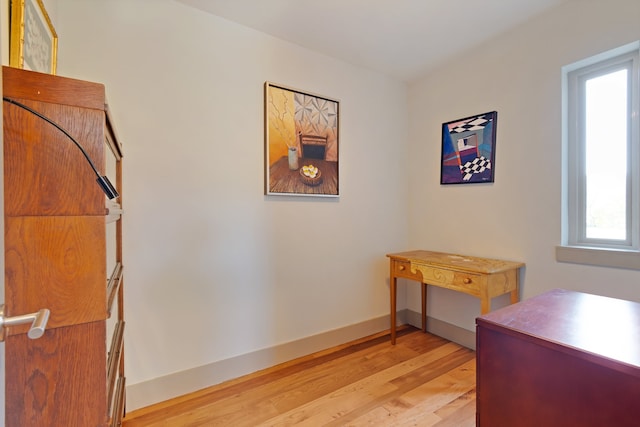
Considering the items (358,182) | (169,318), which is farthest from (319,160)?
(169,318)

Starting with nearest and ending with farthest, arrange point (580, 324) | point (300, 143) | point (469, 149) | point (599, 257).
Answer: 1. point (580, 324)
2. point (599, 257)
3. point (300, 143)
4. point (469, 149)

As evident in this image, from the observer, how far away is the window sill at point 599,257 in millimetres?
1600

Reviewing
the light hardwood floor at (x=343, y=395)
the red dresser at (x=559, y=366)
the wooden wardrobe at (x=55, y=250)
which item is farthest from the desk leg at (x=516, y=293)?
the wooden wardrobe at (x=55, y=250)

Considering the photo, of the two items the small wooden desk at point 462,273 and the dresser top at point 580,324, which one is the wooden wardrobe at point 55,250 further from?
the small wooden desk at point 462,273

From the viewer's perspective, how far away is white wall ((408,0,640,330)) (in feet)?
5.68

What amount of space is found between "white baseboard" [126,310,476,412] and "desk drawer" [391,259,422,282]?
0.55 m

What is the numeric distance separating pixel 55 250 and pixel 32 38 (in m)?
0.96

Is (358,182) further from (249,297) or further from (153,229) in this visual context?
(153,229)

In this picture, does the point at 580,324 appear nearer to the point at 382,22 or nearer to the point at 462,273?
the point at 462,273

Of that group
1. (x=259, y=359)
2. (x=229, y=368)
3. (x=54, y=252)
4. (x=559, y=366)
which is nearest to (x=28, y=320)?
(x=54, y=252)

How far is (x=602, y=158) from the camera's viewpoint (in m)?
1.80

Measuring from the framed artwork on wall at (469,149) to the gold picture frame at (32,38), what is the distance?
258 centimetres

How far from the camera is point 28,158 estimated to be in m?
0.65

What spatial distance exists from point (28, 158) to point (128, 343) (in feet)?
4.61
